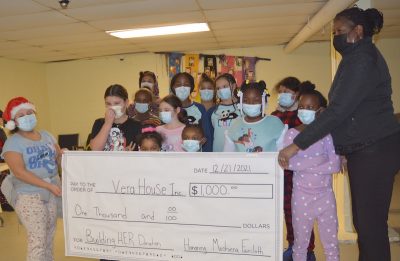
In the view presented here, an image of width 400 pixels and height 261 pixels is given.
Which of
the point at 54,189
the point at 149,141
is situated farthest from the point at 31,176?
the point at 149,141

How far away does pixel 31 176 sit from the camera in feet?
7.80

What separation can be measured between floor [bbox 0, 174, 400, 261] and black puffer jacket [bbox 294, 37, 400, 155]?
172cm

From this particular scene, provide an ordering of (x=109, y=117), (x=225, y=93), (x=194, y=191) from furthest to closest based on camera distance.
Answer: (x=225, y=93)
(x=109, y=117)
(x=194, y=191)

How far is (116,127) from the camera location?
2662mm

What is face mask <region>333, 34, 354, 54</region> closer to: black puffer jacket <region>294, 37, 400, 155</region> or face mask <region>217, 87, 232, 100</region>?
black puffer jacket <region>294, 37, 400, 155</region>

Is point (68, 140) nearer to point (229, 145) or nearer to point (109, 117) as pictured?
point (109, 117)

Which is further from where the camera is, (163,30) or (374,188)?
(163,30)

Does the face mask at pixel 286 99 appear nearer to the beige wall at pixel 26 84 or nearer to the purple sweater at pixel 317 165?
the purple sweater at pixel 317 165

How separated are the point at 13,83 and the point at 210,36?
4.24 m

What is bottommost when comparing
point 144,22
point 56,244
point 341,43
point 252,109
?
point 56,244

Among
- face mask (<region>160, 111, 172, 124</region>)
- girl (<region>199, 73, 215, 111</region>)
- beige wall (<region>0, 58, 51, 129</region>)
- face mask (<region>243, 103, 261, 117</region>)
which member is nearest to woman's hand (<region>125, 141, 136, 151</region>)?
face mask (<region>160, 111, 172, 124</region>)

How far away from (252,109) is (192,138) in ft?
1.54

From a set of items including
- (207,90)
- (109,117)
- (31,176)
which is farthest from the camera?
(207,90)

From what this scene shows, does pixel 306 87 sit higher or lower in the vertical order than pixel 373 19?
lower
